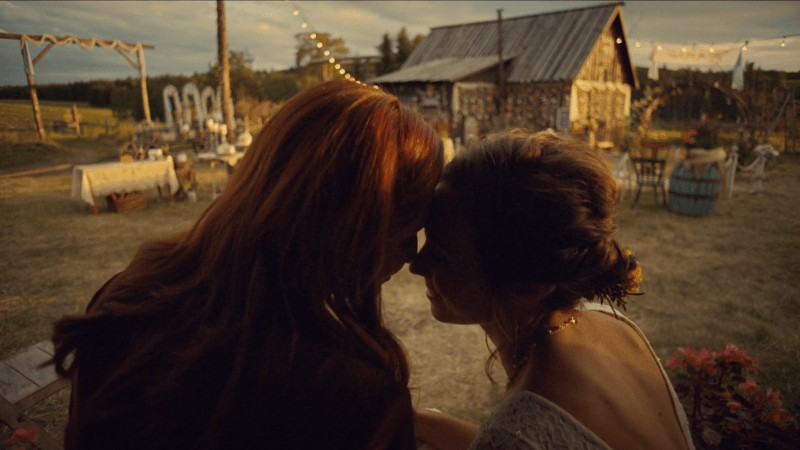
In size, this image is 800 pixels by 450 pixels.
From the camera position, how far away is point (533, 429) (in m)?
1.14

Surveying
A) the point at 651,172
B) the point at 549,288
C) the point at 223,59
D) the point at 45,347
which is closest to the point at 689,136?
the point at 651,172

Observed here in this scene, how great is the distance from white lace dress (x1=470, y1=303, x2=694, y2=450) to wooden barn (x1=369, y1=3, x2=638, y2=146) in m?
16.7

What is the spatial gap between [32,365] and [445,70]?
748 inches

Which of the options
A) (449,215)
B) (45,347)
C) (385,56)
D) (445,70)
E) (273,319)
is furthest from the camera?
(385,56)

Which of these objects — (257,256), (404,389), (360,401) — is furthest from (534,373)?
(257,256)

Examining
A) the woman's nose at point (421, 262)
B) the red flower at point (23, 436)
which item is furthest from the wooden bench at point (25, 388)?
the woman's nose at point (421, 262)

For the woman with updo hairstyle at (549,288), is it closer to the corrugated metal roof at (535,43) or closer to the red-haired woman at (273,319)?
the red-haired woman at (273,319)

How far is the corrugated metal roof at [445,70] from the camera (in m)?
17.6

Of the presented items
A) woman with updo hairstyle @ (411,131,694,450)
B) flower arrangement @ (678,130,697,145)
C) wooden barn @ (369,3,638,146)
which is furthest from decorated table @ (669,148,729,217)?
wooden barn @ (369,3,638,146)

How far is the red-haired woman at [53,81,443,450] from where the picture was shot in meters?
0.90

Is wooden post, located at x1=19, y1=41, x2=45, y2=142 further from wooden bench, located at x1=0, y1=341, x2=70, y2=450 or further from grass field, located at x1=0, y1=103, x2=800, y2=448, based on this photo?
wooden bench, located at x1=0, y1=341, x2=70, y2=450

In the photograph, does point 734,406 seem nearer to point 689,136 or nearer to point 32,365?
point 32,365

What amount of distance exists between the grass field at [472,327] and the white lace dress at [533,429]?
402 mm

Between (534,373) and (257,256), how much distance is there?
923 millimetres
